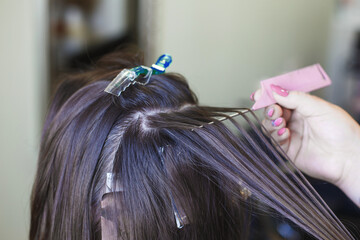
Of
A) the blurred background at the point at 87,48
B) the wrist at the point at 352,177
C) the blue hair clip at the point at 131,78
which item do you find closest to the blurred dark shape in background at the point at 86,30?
the blurred background at the point at 87,48

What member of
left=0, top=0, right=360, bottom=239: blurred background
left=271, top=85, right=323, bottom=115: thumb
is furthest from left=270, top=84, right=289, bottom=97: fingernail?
left=0, top=0, right=360, bottom=239: blurred background

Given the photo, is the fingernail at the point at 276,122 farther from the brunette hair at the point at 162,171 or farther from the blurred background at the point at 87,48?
the blurred background at the point at 87,48

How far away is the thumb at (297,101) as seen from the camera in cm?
74

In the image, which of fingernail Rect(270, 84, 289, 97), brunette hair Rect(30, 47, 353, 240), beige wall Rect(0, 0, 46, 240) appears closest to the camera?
brunette hair Rect(30, 47, 353, 240)

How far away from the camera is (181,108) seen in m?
0.69

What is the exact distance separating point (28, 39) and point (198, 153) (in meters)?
1.01

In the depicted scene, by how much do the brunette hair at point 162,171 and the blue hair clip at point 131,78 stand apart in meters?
0.02

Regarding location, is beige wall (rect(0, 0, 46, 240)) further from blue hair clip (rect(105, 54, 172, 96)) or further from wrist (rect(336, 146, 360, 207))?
wrist (rect(336, 146, 360, 207))

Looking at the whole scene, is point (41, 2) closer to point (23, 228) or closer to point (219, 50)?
point (219, 50)

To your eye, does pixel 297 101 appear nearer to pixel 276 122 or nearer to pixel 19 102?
pixel 276 122

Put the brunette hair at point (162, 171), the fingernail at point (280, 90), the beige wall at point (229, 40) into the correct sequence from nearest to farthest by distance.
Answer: the brunette hair at point (162, 171), the fingernail at point (280, 90), the beige wall at point (229, 40)

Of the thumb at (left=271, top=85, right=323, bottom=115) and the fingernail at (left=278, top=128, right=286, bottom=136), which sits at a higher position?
the thumb at (left=271, top=85, right=323, bottom=115)

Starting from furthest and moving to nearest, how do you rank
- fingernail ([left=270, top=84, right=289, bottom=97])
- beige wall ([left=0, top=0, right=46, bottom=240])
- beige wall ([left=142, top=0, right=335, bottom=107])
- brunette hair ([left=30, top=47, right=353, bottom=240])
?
1. beige wall ([left=142, top=0, right=335, bottom=107])
2. beige wall ([left=0, top=0, right=46, bottom=240])
3. fingernail ([left=270, top=84, right=289, bottom=97])
4. brunette hair ([left=30, top=47, right=353, bottom=240])

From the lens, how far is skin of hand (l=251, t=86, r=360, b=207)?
78 cm
